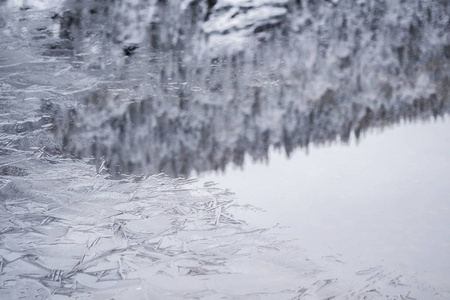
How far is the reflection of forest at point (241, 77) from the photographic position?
4.19 ft

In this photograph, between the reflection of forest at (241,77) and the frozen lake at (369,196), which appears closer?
the frozen lake at (369,196)

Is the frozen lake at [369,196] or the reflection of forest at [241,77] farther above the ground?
the reflection of forest at [241,77]

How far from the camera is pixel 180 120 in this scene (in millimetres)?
1328

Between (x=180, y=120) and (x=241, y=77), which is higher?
(x=241, y=77)

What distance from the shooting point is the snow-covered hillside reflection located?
953mm

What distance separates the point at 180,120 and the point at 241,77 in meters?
0.24

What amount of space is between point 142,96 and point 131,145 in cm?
18

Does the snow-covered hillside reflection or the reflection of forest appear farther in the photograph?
the reflection of forest

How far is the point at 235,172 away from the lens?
1187mm

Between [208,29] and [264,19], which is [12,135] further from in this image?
[264,19]

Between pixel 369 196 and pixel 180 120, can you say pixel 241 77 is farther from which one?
pixel 369 196

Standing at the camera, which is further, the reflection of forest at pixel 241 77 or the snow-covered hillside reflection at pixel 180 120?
the reflection of forest at pixel 241 77

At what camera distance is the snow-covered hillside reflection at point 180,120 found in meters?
0.95

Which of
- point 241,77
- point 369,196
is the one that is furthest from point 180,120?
point 369,196
